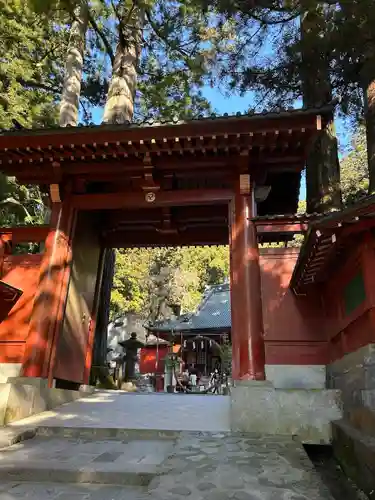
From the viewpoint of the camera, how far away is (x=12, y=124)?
1058cm

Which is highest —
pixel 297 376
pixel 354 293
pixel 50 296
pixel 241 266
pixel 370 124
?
pixel 370 124

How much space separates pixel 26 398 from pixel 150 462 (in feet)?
8.65

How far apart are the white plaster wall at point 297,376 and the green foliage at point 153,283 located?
18.4 m

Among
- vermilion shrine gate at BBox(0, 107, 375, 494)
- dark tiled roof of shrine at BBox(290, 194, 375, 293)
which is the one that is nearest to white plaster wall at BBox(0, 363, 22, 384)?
vermilion shrine gate at BBox(0, 107, 375, 494)

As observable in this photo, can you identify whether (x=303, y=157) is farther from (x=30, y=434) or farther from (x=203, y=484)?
(x=30, y=434)

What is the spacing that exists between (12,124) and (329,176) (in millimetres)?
8381

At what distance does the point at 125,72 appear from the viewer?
1106cm

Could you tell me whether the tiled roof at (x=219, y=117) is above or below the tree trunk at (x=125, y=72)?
below

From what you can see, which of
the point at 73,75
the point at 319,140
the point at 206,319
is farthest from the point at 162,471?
the point at 206,319

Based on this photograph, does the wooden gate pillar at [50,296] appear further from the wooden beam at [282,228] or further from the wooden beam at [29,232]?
the wooden beam at [282,228]

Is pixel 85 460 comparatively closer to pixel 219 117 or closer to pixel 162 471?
pixel 162 471

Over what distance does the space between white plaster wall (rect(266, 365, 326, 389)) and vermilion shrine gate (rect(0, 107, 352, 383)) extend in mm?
206

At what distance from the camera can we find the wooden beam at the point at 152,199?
276 inches

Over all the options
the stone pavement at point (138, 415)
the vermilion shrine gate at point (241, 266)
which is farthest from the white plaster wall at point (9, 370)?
the stone pavement at point (138, 415)
